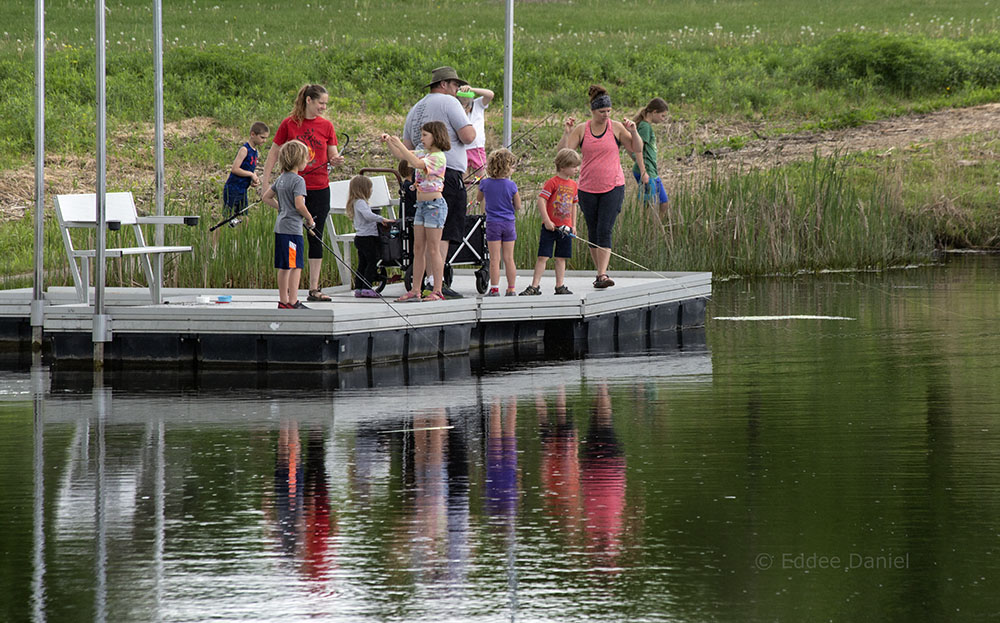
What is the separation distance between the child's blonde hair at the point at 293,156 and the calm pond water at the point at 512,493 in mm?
1621

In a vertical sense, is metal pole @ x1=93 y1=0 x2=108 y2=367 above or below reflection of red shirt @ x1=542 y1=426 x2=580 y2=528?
above

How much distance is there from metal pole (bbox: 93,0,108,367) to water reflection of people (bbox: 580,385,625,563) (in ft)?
14.8

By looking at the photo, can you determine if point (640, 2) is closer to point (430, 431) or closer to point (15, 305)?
point (15, 305)

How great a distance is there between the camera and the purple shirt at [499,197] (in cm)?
1473

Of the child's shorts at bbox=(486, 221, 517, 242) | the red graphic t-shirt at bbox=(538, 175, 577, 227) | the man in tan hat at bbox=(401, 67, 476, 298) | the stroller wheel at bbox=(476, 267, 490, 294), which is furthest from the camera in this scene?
the stroller wheel at bbox=(476, 267, 490, 294)

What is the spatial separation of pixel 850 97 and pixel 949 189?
1072cm

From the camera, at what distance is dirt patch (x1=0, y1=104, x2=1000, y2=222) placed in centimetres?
2933

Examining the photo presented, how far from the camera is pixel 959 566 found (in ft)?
22.6

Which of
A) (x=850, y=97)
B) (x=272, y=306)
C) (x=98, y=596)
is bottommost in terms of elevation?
(x=98, y=596)

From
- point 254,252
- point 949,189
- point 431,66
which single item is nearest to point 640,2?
point 431,66

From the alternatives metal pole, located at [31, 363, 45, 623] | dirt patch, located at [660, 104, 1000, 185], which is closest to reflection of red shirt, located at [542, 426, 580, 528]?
metal pole, located at [31, 363, 45, 623]

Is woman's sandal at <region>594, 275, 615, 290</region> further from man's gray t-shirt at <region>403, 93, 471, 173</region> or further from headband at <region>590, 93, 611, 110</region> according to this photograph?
man's gray t-shirt at <region>403, 93, 471, 173</region>

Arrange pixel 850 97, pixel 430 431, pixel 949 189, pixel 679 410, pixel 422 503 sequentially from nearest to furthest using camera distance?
1. pixel 422 503
2. pixel 430 431
3. pixel 679 410
4. pixel 949 189
5. pixel 850 97

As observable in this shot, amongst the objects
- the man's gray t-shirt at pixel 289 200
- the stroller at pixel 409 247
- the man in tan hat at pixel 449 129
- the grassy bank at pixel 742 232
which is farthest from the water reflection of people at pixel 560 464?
Answer: the grassy bank at pixel 742 232
